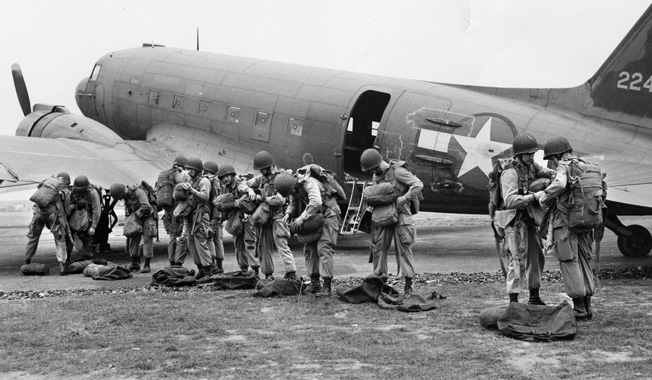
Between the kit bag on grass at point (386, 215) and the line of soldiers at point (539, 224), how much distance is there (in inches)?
58.1

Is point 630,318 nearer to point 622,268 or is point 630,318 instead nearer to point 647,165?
point 622,268

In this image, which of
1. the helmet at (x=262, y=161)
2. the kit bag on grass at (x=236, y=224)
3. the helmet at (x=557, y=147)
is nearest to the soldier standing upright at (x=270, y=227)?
the helmet at (x=262, y=161)

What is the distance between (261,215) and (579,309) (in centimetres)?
451

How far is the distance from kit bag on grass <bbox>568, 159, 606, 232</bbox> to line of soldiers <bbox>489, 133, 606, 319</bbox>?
0.03 metres

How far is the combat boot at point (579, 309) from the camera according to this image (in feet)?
22.4

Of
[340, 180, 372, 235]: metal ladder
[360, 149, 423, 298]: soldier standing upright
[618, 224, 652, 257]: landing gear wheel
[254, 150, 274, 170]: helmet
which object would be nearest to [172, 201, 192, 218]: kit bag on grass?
[254, 150, 274, 170]: helmet

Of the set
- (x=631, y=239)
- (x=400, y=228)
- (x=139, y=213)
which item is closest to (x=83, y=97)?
(x=139, y=213)

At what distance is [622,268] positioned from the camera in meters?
10.8

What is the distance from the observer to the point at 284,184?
29.2 ft

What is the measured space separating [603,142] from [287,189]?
21.1ft

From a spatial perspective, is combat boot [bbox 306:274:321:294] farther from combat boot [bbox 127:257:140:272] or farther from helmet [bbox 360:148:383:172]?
combat boot [bbox 127:257:140:272]

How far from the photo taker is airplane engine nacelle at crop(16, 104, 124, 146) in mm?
17188

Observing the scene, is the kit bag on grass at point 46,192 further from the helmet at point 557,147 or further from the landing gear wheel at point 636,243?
the landing gear wheel at point 636,243

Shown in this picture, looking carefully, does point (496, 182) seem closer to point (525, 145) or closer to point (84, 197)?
point (525, 145)
